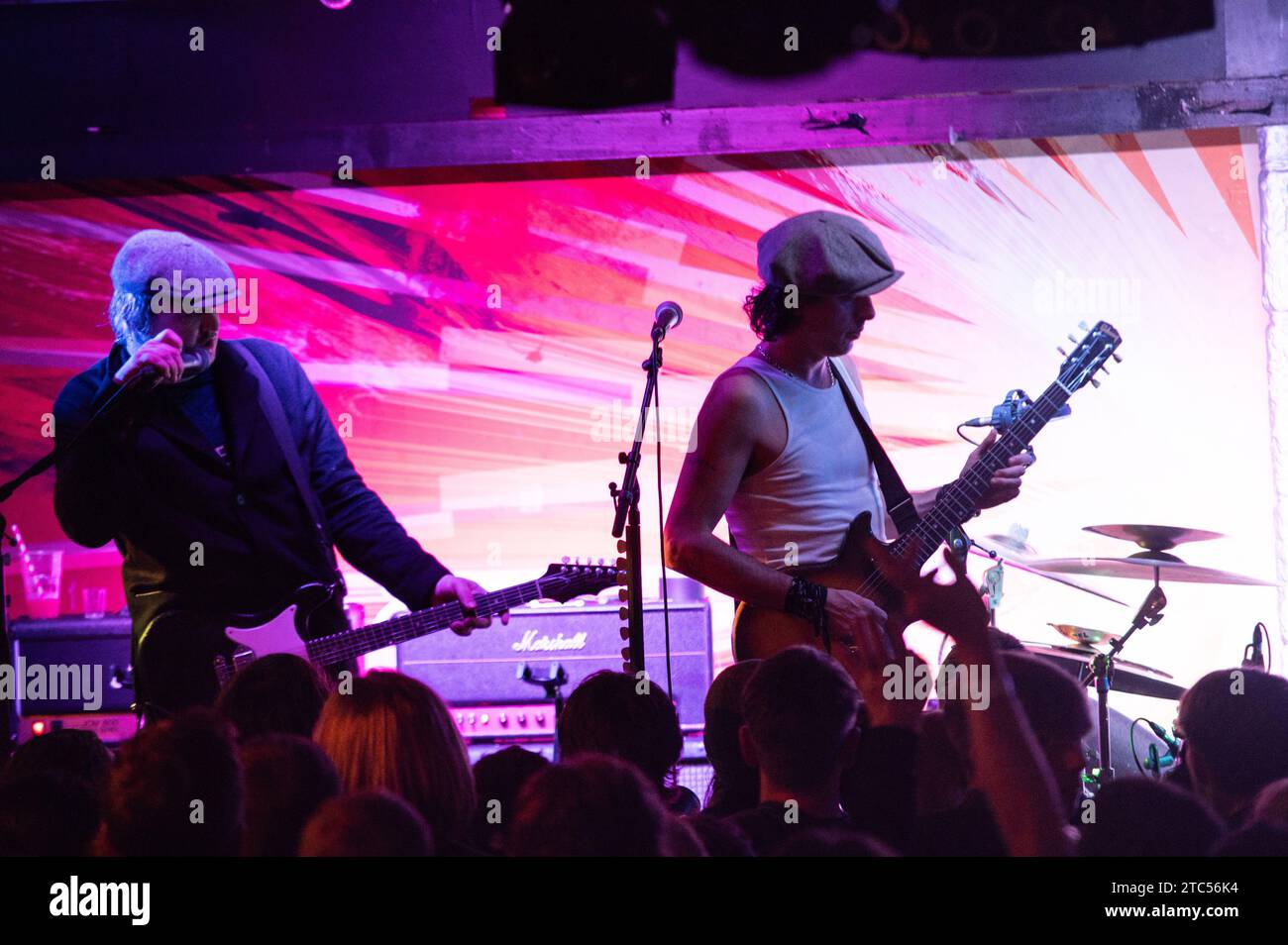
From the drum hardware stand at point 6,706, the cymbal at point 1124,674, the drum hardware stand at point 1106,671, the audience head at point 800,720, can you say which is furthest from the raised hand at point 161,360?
the drum hardware stand at point 1106,671

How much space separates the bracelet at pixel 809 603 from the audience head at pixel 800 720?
0.81 meters

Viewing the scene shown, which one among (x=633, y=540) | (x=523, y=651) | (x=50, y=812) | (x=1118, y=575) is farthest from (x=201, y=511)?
(x=1118, y=575)

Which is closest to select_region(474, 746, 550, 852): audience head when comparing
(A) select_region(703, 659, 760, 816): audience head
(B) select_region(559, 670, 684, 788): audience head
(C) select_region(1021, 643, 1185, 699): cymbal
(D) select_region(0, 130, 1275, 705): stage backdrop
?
(B) select_region(559, 670, 684, 788): audience head

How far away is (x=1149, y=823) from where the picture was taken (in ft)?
6.66

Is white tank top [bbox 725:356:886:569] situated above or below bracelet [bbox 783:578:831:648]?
above

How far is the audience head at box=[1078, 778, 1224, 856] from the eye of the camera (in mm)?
2010

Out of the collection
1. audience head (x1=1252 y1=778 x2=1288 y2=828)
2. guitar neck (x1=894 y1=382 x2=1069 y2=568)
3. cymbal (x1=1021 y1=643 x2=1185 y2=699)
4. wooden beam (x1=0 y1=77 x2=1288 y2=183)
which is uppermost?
wooden beam (x1=0 y1=77 x2=1288 y2=183)

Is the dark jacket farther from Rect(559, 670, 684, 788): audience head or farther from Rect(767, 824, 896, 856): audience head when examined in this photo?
Rect(767, 824, 896, 856): audience head

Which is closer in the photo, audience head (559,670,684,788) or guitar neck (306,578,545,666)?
audience head (559,670,684,788)

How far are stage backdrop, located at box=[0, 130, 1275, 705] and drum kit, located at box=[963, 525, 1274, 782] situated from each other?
2.20 ft

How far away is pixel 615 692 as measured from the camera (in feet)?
8.39

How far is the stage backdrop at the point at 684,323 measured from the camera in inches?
189

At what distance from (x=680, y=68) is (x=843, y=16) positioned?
617 millimetres

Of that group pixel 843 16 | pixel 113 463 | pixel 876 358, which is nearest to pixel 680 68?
pixel 843 16
